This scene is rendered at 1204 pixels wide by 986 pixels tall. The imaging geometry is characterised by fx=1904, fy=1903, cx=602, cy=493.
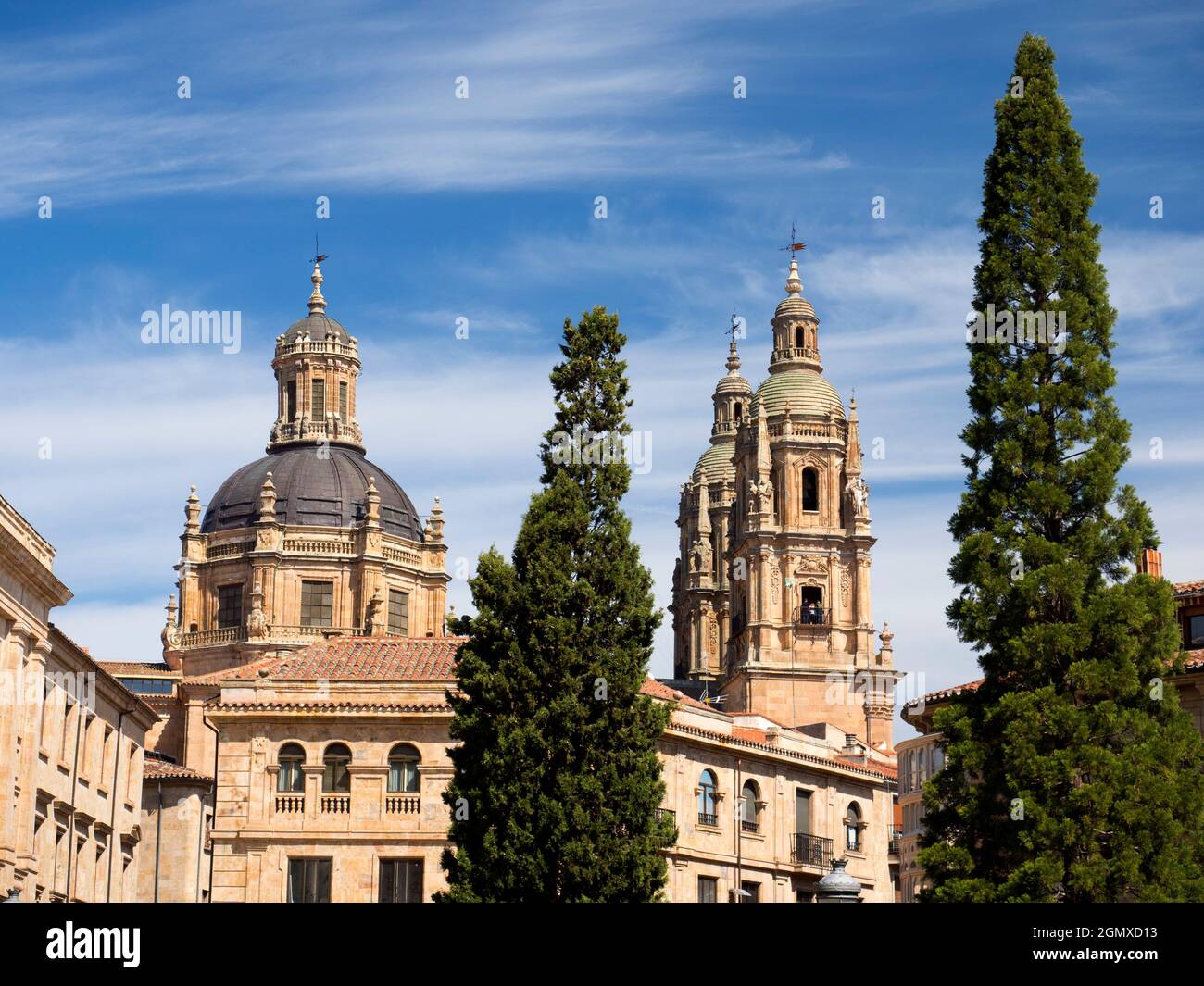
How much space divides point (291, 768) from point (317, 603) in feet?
163

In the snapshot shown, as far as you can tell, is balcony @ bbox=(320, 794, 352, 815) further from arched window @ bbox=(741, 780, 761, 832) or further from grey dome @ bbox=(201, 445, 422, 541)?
grey dome @ bbox=(201, 445, 422, 541)

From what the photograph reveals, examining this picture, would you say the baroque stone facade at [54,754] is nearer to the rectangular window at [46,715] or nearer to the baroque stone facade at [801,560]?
the rectangular window at [46,715]

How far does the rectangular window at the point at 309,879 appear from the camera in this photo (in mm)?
52312

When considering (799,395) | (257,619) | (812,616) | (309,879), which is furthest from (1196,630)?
(799,395)

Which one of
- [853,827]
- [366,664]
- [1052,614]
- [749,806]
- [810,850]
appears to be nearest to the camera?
[1052,614]

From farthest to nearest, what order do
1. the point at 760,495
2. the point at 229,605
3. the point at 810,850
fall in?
1. the point at 760,495
2. the point at 229,605
3. the point at 810,850

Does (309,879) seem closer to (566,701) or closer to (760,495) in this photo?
(566,701)

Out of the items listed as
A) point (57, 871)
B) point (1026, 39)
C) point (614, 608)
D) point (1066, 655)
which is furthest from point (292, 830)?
point (1026, 39)

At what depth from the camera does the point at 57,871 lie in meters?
51.8

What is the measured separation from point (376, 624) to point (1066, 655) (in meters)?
68.2

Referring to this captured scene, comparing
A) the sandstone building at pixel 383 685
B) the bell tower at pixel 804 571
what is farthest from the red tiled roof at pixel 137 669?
the bell tower at pixel 804 571

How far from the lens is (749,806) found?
60906mm

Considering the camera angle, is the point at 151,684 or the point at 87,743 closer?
the point at 87,743
